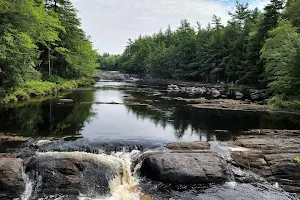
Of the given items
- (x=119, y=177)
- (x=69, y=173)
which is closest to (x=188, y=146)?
(x=119, y=177)

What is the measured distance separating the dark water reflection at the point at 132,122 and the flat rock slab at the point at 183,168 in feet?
13.8

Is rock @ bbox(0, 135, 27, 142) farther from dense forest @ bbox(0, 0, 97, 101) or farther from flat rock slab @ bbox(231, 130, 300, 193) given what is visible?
flat rock slab @ bbox(231, 130, 300, 193)

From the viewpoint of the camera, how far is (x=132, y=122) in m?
20.5

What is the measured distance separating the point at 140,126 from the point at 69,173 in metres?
9.16

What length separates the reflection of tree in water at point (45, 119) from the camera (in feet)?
55.1

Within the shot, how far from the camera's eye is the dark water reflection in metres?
16.8

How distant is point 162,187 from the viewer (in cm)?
1076

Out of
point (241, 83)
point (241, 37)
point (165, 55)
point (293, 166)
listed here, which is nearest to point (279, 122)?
point (293, 166)

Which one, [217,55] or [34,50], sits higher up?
[217,55]

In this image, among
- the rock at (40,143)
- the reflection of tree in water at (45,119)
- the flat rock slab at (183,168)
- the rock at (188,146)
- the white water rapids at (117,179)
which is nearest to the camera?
the white water rapids at (117,179)

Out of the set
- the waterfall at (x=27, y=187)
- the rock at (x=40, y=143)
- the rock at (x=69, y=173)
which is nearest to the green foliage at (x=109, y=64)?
the rock at (x=40, y=143)

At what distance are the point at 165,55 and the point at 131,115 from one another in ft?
235

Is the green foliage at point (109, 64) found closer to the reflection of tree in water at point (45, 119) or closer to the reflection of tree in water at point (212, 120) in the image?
the reflection of tree in water at point (45, 119)

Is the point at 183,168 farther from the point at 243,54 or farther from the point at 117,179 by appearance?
the point at 243,54
